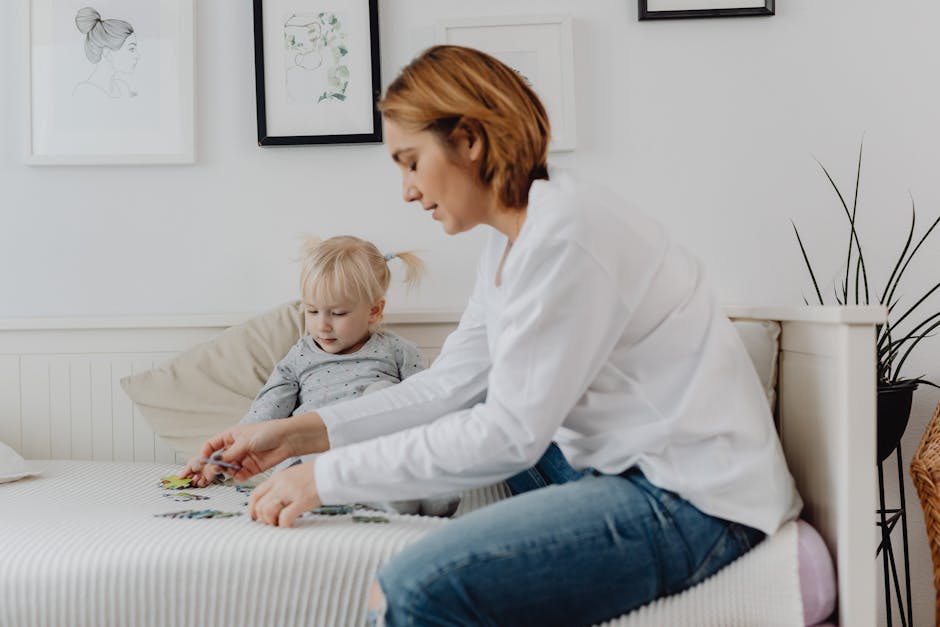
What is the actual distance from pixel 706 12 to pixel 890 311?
776 mm

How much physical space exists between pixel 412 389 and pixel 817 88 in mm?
1218

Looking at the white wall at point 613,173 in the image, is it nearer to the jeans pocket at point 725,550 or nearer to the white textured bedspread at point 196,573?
the white textured bedspread at point 196,573

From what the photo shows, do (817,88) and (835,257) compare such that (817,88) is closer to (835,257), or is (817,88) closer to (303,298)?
(835,257)

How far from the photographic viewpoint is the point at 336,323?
181 cm

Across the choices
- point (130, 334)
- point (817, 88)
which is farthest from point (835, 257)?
point (130, 334)

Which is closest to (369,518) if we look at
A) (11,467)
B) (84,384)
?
(11,467)

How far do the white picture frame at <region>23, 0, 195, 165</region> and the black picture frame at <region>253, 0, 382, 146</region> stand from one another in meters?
0.15

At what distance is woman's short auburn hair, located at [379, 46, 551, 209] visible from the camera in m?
1.20

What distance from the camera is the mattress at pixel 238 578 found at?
1136mm

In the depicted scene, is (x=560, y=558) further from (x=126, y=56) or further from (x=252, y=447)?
(x=126, y=56)

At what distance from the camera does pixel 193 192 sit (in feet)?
6.72

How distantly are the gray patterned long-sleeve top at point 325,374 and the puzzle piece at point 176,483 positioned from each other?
0.55 feet

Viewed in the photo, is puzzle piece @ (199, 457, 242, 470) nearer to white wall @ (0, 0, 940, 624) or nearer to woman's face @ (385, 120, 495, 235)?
woman's face @ (385, 120, 495, 235)

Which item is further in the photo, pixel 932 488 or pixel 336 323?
pixel 336 323
